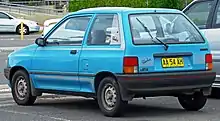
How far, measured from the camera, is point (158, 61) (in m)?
9.55

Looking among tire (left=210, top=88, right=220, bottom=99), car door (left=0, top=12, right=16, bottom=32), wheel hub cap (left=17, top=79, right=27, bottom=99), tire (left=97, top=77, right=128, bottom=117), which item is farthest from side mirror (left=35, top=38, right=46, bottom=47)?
car door (left=0, top=12, right=16, bottom=32)

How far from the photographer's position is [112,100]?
380 inches

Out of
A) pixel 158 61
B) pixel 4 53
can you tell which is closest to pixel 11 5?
pixel 4 53

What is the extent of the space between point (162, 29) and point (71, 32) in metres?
1.53

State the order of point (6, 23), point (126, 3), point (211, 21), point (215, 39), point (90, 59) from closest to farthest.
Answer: point (90, 59), point (215, 39), point (211, 21), point (6, 23), point (126, 3)

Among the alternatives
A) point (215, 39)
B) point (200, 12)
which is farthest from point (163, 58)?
point (200, 12)

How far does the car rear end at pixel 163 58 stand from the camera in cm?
931

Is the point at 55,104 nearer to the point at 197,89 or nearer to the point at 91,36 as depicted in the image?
the point at 91,36

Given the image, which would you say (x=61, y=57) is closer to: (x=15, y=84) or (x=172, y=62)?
(x=15, y=84)

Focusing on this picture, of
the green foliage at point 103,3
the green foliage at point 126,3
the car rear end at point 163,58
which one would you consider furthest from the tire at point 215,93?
the green foliage at point 103,3

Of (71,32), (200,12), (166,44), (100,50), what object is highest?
(200,12)

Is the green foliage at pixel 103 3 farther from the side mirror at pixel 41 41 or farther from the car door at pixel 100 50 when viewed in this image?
the car door at pixel 100 50

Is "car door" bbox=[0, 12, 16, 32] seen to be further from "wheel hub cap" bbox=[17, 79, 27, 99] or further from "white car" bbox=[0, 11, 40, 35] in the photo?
"wheel hub cap" bbox=[17, 79, 27, 99]

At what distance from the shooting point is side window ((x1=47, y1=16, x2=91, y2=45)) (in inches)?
408
